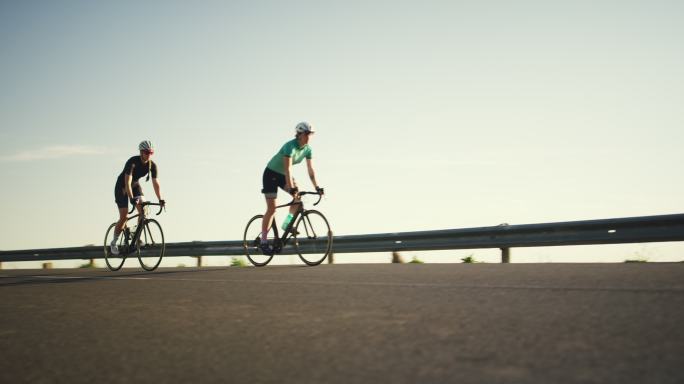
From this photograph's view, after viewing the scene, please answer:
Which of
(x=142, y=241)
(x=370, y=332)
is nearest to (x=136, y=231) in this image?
(x=142, y=241)

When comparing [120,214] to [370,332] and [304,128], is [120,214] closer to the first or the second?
[304,128]

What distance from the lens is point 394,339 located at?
13.4 ft

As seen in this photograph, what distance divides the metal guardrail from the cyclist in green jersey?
128 cm

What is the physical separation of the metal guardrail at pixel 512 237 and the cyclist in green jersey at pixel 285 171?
1281 millimetres

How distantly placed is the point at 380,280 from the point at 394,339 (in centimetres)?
377

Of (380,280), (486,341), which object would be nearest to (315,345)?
(486,341)

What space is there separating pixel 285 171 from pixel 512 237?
4124 millimetres

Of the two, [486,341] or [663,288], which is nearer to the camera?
[486,341]

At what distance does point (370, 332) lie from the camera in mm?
4371

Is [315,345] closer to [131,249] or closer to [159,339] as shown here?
[159,339]

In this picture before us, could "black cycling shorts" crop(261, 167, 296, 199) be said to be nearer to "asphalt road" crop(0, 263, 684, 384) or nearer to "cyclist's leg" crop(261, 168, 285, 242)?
"cyclist's leg" crop(261, 168, 285, 242)

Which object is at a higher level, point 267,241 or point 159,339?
point 267,241

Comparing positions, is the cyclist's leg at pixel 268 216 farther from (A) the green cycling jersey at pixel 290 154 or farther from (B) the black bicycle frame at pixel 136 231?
(B) the black bicycle frame at pixel 136 231

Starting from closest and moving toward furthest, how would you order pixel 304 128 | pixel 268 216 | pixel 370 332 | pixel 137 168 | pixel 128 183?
pixel 370 332, pixel 304 128, pixel 268 216, pixel 128 183, pixel 137 168
